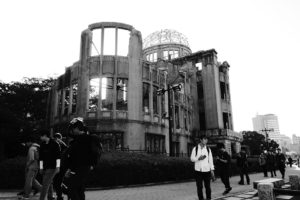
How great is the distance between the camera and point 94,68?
21141 mm

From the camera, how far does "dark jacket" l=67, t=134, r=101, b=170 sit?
4.31 meters

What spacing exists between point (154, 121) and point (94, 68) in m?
7.14

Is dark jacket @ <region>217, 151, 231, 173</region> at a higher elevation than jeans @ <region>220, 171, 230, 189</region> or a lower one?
higher

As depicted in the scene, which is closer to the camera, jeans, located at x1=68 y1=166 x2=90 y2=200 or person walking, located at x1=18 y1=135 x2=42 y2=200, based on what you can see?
jeans, located at x1=68 y1=166 x2=90 y2=200

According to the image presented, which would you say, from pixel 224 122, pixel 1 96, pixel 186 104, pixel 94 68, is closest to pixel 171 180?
pixel 94 68

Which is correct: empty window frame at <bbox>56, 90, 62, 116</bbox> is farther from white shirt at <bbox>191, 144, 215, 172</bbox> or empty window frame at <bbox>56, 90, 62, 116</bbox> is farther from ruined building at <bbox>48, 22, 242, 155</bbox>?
white shirt at <bbox>191, 144, 215, 172</bbox>

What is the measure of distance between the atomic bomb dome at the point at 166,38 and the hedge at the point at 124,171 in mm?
32628

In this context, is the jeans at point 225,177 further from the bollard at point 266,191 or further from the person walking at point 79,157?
→ the person walking at point 79,157

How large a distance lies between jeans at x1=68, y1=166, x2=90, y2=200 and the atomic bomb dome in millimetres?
41695

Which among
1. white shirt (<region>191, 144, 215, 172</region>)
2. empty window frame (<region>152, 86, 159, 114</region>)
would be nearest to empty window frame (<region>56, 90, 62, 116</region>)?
empty window frame (<region>152, 86, 159, 114</region>)

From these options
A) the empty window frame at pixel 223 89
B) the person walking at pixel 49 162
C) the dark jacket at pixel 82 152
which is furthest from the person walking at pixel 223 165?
the empty window frame at pixel 223 89

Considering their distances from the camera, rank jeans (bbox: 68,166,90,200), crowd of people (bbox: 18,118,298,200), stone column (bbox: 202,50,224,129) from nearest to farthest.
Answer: jeans (bbox: 68,166,90,200)
crowd of people (bbox: 18,118,298,200)
stone column (bbox: 202,50,224,129)

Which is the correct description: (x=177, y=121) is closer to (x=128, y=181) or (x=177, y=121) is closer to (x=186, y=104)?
(x=186, y=104)

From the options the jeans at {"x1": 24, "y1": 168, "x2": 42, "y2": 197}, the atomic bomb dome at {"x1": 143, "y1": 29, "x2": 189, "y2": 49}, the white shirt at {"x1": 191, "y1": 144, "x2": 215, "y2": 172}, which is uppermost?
the atomic bomb dome at {"x1": 143, "y1": 29, "x2": 189, "y2": 49}
